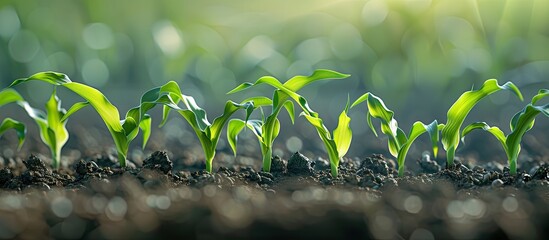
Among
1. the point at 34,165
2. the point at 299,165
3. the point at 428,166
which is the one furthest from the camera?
the point at 428,166

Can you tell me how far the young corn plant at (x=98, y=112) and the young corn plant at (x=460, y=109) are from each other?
114 cm

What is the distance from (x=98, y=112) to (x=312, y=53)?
10.9 ft

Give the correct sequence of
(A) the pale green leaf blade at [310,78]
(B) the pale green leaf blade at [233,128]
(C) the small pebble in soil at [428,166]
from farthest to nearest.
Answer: (C) the small pebble in soil at [428,166]
(B) the pale green leaf blade at [233,128]
(A) the pale green leaf blade at [310,78]

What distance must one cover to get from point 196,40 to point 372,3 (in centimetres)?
154

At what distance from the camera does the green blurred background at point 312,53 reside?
16.9 ft

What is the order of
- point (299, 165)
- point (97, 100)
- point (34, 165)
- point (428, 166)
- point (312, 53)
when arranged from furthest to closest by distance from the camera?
point (312, 53) < point (428, 166) < point (34, 165) < point (299, 165) < point (97, 100)

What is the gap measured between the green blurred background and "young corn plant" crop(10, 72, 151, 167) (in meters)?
2.06

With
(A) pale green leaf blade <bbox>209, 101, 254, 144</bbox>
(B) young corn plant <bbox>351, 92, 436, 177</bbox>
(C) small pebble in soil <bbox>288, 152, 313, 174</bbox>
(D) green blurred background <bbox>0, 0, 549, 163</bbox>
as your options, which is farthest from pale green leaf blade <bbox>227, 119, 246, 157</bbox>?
(D) green blurred background <bbox>0, 0, 549, 163</bbox>

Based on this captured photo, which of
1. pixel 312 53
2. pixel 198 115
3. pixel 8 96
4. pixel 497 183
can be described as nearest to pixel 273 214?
pixel 198 115

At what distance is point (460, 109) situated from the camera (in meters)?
2.41

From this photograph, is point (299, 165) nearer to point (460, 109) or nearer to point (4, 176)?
point (460, 109)

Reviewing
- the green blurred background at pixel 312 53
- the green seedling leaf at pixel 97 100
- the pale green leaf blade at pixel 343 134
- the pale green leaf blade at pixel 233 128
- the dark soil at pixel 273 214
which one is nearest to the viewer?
the dark soil at pixel 273 214

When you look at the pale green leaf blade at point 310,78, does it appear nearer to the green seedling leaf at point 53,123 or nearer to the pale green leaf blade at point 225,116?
the pale green leaf blade at point 225,116

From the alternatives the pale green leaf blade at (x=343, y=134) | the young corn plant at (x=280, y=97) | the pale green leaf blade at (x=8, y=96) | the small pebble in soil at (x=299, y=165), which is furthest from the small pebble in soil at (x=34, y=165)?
the pale green leaf blade at (x=343, y=134)
